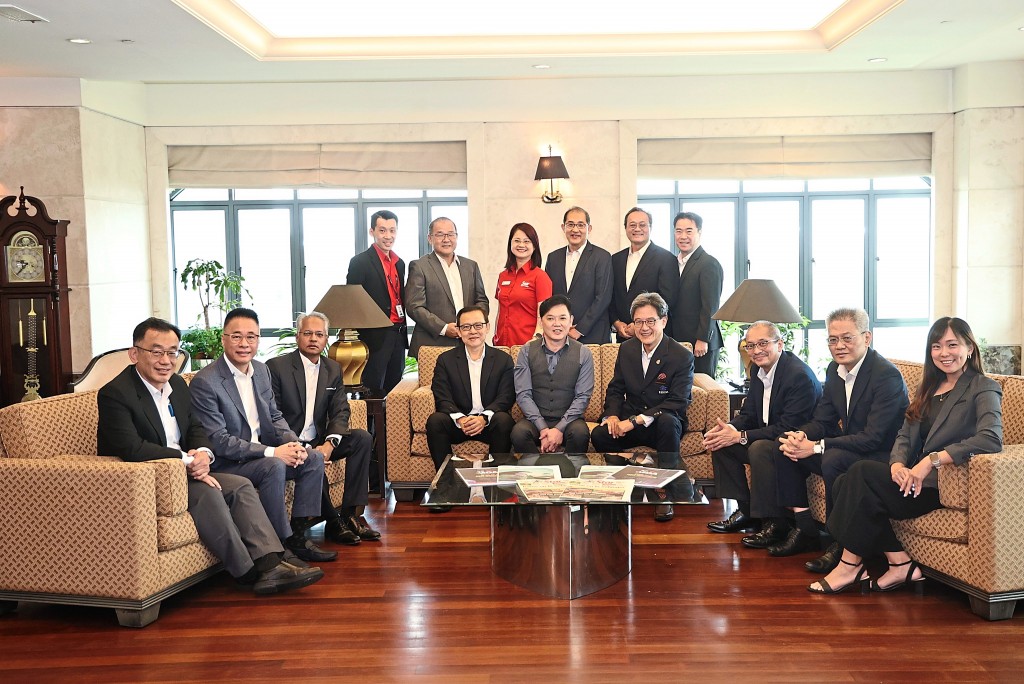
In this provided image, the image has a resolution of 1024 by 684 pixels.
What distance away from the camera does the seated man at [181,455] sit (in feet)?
13.8

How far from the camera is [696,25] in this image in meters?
7.59

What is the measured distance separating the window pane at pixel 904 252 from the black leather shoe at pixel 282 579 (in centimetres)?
698

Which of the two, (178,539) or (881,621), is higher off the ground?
(178,539)

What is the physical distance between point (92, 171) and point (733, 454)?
5.74 metres

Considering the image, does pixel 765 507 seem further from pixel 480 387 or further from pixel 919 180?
pixel 919 180

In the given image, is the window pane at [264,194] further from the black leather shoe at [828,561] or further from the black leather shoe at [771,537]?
the black leather shoe at [828,561]

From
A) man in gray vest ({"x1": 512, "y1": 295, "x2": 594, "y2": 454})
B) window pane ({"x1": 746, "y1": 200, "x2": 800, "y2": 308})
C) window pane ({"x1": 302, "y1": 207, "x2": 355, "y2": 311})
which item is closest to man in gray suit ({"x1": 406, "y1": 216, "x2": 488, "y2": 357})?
man in gray vest ({"x1": 512, "y1": 295, "x2": 594, "y2": 454})

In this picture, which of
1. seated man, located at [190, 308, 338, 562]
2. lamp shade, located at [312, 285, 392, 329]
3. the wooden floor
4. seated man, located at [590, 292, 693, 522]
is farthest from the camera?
lamp shade, located at [312, 285, 392, 329]

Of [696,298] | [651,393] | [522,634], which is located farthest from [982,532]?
[696,298]

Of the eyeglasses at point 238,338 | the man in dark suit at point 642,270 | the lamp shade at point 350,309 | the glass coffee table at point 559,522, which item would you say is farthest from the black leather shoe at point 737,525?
the eyeglasses at point 238,338

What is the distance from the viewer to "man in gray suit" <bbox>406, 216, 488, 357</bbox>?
663cm

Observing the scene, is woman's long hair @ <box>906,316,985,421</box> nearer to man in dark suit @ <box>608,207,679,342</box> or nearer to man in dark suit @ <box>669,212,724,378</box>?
man in dark suit @ <box>669,212,724,378</box>

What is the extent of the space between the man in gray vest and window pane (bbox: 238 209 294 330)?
14.3 feet

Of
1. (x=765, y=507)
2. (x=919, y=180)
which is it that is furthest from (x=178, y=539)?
(x=919, y=180)
